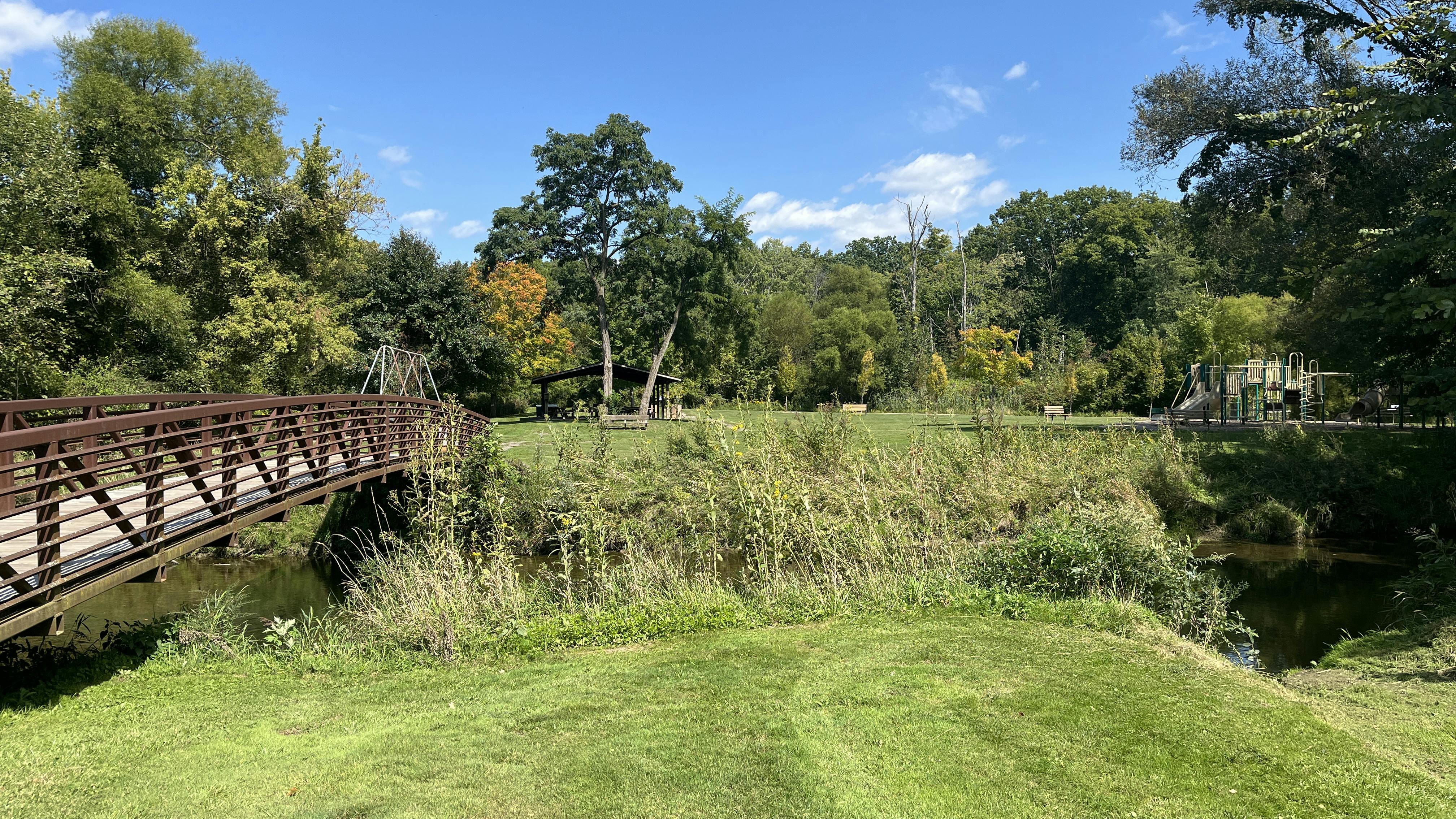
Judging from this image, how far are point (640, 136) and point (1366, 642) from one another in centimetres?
3513

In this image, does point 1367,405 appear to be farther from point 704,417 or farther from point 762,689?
point 762,689

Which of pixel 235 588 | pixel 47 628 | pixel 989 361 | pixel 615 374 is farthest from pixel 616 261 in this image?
pixel 47 628

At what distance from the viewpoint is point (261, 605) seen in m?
11.5

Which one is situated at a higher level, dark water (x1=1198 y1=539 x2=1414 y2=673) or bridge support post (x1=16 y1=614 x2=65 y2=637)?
bridge support post (x1=16 y1=614 x2=65 y2=637)

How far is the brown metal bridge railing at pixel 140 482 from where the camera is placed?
5.46m

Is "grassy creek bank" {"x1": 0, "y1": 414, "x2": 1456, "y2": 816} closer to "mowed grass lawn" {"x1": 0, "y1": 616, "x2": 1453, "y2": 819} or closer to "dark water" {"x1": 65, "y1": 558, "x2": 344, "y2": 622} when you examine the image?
"mowed grass lawn" {"x1": 0, "y1": 616, "x2": 1453, "y2": 819}

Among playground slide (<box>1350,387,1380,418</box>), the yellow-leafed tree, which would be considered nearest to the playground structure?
playground slide (<box>1350,387,1380,418</box>)

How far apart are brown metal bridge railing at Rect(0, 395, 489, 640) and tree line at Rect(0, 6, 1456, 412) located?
7.54m

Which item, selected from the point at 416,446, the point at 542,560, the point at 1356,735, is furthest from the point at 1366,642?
the point at 416,446

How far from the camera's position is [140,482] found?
7.97 meters

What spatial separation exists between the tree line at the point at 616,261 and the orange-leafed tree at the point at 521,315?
16 centimetres

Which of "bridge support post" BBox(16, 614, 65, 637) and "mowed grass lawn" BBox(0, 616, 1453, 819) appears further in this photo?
"bridge support post" BBox(16, 614, 65, 637)

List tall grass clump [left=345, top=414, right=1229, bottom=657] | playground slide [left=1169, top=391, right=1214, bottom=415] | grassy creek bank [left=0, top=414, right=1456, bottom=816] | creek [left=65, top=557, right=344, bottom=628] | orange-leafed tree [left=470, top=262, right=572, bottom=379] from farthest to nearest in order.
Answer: orange-leafed tree [left=470, top=262, right=572, bottom=379], playground slide [left=1169, top=391, right=1214, bottom=415], creek [left=65, top=557, right=344, bottom=628], tall grass clump [left=345, top=414, right=1229, bottom=657], grassy creek bank [left=0, top=414, right=1456, bottom=816]

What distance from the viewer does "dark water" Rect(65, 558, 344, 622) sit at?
36.4 feet
